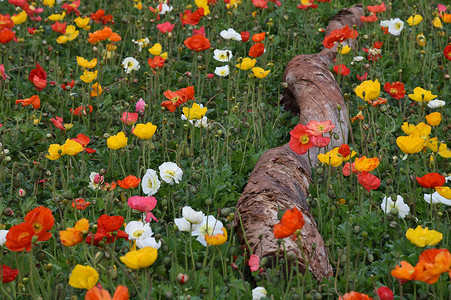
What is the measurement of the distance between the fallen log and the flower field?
70mm

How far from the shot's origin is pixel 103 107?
14.7 ft

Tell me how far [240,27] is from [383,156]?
2.54m

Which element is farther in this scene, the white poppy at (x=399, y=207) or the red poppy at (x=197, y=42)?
the red poppy at (x=197, y=42)

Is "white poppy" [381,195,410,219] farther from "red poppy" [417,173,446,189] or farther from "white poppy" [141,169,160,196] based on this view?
"white poppy" [141,169,160,196]

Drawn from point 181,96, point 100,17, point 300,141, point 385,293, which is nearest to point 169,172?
point 181,96

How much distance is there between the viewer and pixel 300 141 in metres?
3.20

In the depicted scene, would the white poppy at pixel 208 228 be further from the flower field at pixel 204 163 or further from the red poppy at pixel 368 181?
the red poppy at pixel 368 181

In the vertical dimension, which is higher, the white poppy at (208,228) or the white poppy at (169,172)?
the white poppy at (208,228)

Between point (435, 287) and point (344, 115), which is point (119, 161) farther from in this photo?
point (435, 287)

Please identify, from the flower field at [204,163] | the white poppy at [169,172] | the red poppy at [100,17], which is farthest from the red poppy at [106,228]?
the red poppy at [100,17]

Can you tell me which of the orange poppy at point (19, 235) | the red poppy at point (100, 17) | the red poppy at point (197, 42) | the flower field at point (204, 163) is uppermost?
the red poppy at point (197, 42)

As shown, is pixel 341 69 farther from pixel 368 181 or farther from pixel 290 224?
pixel 290 224

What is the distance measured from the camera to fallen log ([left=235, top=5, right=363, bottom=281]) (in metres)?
2.79

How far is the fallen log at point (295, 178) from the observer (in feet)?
9.16
